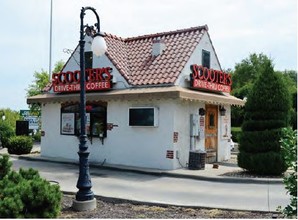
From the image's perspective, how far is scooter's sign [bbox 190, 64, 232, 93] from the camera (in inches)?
638

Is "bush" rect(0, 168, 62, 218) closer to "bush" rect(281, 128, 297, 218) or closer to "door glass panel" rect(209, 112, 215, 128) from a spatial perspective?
"bush" rect(281, 128, 297, 218)

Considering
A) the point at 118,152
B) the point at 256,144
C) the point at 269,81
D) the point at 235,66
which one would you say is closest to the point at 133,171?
the point at 118,152

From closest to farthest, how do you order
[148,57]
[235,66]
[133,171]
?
[133,171] → [148,57] → [235,66]

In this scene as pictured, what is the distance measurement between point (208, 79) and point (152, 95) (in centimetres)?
318

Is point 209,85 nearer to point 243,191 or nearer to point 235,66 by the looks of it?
point 243,191

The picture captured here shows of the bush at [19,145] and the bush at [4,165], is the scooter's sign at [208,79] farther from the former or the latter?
the bush at [19,145]

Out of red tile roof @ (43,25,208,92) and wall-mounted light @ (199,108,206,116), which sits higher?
red tile roof @ (43,25,208,92)

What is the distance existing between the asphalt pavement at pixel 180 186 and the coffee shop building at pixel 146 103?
1122 mm

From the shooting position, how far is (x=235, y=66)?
240 ft

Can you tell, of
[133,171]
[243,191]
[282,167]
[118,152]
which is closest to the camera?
[243,191]

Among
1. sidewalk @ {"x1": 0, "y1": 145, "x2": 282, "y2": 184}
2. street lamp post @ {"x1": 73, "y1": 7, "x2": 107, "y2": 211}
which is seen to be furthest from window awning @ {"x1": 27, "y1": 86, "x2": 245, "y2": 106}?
street lamp post @ {"x1": 73, "y1": 7, "x2": 107, "y2": 211}

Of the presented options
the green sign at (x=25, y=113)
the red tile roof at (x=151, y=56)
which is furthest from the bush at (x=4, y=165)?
the green sign at (x=25, y=113)

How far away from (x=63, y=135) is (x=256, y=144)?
9.32m

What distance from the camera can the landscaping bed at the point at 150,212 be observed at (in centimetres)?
820
